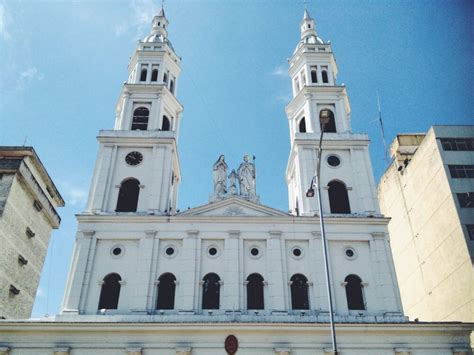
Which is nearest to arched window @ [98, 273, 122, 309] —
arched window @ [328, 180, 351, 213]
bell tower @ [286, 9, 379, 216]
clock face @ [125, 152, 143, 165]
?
clock face @ [125, 152, 143, 165]

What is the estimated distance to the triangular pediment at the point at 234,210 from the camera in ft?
93.7

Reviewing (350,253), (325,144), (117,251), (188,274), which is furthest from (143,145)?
(350,253)

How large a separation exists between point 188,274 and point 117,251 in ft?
15.2

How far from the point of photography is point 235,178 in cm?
3100

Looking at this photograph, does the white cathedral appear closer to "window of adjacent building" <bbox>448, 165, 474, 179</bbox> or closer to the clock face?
the clock face

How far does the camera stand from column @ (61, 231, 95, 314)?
83.0 feet

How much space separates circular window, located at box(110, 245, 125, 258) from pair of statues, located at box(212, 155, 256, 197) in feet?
22.9

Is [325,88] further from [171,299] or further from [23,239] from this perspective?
[23,239]

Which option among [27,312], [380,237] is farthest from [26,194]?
[380,237]

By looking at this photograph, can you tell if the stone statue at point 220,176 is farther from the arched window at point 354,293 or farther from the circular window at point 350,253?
the arched window at point 354,293

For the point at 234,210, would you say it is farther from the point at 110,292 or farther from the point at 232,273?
the point at 110,292

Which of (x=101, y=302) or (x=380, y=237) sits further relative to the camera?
(x=380, y=237)

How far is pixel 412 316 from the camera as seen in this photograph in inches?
1467

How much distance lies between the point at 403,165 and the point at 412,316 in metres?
12.8
